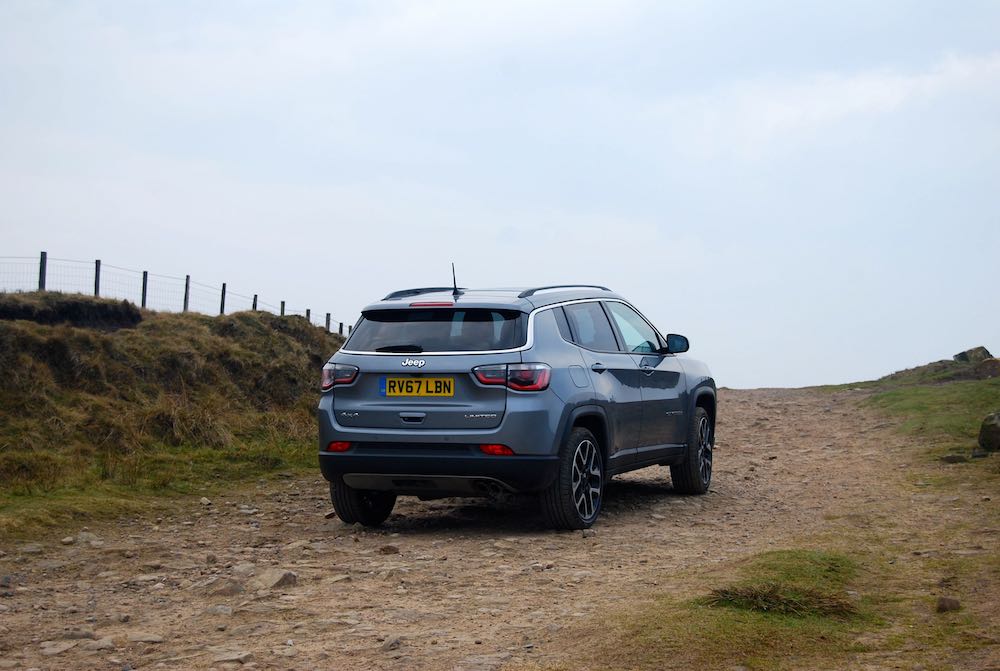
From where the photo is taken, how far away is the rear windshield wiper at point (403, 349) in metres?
8.77

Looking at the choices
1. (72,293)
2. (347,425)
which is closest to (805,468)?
(347,425)

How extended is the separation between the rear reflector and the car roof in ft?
3.57

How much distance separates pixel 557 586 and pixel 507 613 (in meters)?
0.75

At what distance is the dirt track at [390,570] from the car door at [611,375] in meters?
0.68

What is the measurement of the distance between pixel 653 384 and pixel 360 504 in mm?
2967

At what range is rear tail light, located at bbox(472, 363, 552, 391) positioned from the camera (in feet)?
27.9

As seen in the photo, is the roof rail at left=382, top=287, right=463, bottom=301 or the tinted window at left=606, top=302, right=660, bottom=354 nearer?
the roof rail at left=382, top=287, right=463, bottom=301

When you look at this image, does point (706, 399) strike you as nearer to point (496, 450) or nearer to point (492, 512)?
point (492, 512)

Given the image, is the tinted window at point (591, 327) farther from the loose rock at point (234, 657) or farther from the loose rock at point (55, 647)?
the loose rock at point (55, 647)

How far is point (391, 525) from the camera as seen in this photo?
384 inches

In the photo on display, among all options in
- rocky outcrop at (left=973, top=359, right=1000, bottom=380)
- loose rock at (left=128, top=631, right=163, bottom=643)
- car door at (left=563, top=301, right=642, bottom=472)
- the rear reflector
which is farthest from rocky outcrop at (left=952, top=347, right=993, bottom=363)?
loose rock at (left=128, top=631, right=163, bottom=643)

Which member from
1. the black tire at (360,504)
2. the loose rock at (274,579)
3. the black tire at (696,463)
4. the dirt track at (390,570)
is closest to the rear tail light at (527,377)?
the dirt track at (390,570)

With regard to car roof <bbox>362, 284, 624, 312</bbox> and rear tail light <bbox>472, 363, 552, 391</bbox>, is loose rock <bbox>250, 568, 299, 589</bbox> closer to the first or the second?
rear tail light <bbox>472, 363, 552, 391</bbox>

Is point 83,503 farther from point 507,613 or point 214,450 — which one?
point 507,613
